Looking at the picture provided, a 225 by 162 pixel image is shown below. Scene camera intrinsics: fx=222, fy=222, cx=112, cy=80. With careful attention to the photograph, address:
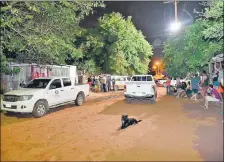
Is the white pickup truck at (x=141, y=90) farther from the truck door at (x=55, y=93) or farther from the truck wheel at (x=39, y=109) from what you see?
the truck wheel at (x=39, y=109)

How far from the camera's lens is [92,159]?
5180 mm

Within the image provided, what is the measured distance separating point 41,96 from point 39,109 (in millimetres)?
608

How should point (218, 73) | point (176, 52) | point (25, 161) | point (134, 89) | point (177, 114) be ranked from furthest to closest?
point (176, 52) → point (218, 73) → point (134, 89) → point (177, 114) → point (25, 161)

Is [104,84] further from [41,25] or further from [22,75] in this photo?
[41,25]

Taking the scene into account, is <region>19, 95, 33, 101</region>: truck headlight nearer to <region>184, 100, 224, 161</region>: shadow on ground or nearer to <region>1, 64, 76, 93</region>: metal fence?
<region>1, 64, 76, 93</region>: metal fence

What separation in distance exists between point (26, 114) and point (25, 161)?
5989 millimetres

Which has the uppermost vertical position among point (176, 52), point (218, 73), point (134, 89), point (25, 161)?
point (176, 52)

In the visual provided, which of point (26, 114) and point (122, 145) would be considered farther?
point (26, 114)

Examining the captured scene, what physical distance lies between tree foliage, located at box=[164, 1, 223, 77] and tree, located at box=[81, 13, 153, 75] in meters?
12.1

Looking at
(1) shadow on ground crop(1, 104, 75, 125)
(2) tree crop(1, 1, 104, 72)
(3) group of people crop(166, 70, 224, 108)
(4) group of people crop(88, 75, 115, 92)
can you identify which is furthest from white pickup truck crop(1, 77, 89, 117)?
(4) group of people crop(88, 75, 115, 92)

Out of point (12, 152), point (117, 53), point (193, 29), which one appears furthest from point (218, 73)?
point (117, 53)

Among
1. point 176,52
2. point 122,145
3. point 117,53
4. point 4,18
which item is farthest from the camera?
point 117,53

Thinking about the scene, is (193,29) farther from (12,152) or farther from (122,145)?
(12,152)

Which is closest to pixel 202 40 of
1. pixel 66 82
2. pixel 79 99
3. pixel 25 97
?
pixel 79 99
